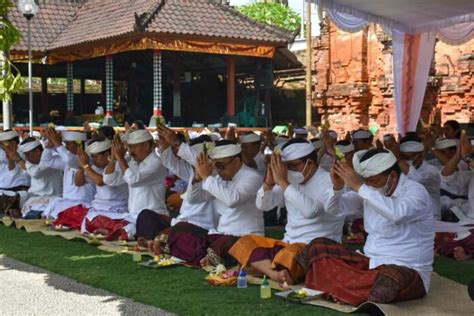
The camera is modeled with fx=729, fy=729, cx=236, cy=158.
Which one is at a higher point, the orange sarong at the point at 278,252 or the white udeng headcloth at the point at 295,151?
the white udeng headcloth at the point at 295,151

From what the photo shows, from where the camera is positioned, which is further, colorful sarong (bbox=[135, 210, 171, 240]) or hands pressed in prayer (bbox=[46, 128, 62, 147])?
hands pressed in prayer (bbox=[46, 128, 62, 147])

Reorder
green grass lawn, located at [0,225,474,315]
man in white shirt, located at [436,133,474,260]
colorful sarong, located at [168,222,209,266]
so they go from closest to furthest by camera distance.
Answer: green grass lawn, located at [0,225,474,315], colorful sarong, located at [168,222,209,266], man in white shirt, located at [436,133,474,260]

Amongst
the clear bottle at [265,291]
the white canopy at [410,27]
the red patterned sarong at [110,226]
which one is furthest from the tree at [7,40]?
the white canopy at [410,27]

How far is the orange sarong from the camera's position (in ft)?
18.3

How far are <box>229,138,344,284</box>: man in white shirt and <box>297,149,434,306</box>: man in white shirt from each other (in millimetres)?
456

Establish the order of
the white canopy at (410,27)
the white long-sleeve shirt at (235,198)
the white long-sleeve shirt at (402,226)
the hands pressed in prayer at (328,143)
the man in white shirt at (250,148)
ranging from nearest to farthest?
the white long-sleeve shirt at (402,226) < the white long-sleeve shirt at (235,198) < the man in white shirt at (250,148) < the hands pressed in prayer at (328,143) < the white canopy at (410,27)

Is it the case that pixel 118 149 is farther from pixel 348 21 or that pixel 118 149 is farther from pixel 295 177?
pixel 348 21

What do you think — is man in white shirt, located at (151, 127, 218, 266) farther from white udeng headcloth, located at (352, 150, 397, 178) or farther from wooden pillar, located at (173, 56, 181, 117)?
wooden pillar, located at (173, 56, 181, 117)

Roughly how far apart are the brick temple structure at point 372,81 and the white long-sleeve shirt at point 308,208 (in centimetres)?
1079

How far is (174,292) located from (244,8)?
3303cm

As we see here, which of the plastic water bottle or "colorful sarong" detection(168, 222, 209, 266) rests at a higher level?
"colorful sarong" detection(168, 222, 209, 266)

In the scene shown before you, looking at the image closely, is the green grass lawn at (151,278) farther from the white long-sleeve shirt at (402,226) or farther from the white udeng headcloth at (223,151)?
the white udeng headcloth at (223,151)

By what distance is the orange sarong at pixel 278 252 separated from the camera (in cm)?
559

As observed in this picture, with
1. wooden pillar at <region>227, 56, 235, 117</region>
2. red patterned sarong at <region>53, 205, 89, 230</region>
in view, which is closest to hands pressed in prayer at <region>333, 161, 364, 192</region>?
red patterned sarong at <region>53, 205, 89, 230</region>
